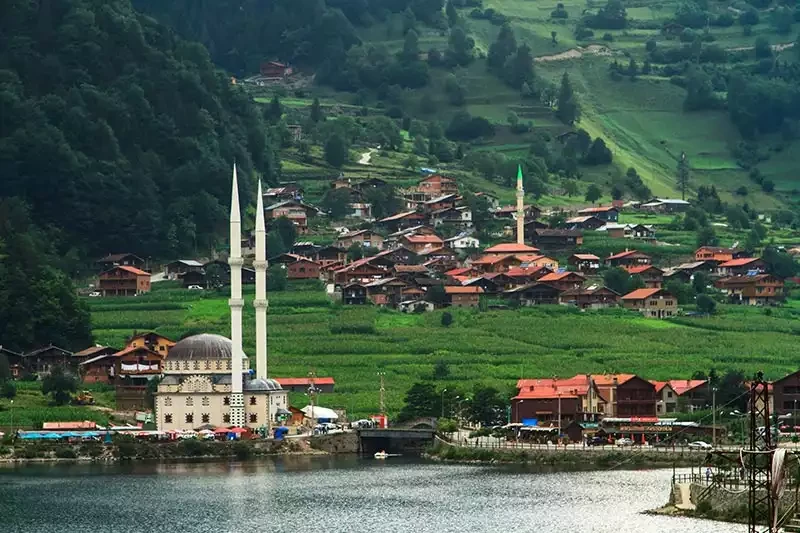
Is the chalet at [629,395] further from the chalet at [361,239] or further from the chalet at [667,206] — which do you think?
the chalet at [667,206]

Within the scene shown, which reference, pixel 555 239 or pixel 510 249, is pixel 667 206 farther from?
pixel 510 249

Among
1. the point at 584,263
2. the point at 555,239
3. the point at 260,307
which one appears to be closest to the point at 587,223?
the point at 555,239

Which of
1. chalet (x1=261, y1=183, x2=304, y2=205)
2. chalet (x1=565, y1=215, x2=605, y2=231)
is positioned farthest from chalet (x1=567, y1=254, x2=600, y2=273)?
chalet (x1=261, y1=183, x2=304, y2=205)

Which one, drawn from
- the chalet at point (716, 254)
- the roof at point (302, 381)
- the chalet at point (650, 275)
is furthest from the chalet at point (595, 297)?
the roof at point (302, 381)

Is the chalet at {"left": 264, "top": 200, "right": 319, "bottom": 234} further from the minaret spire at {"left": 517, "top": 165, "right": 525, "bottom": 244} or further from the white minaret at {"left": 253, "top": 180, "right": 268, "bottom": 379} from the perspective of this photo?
the white minaret at {"left": 253, "top": 180, "right": 268, "bottom": 379}

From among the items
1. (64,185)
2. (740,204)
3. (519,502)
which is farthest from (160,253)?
(519,502)

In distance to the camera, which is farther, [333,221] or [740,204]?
[740,204]

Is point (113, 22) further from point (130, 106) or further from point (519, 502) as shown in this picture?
point (519, 502)
